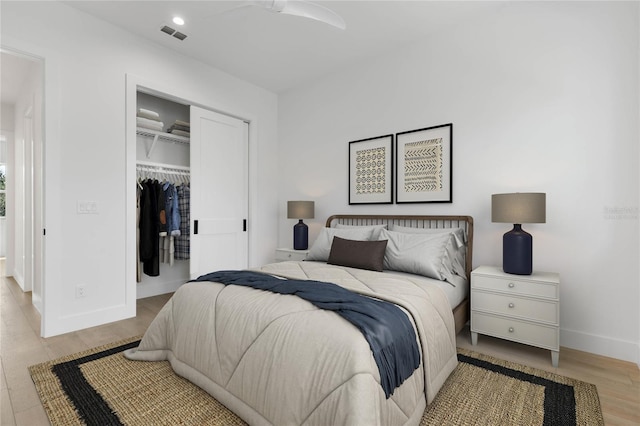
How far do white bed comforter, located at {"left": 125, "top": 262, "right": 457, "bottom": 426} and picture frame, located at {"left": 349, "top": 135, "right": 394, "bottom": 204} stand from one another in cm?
147

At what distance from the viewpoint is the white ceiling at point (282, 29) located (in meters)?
2.73

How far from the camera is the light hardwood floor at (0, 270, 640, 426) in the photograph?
165 cm

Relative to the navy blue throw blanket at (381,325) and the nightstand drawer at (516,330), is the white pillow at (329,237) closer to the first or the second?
the nightstand drawer at (516,330)

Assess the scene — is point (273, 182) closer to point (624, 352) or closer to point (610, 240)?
point (610, 240)

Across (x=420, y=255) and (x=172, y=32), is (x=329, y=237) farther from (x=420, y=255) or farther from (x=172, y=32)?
(x=172, y=32)

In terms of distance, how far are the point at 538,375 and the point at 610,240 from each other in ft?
3.88

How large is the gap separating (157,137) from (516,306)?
398 cm

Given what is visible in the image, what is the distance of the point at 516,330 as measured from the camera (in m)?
2.26

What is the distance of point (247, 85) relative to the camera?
426 cm

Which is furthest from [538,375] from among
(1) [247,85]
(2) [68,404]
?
(1) [247,85]

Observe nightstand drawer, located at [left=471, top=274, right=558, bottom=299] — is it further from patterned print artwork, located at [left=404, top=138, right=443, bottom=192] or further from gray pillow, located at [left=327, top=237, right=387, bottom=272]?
patterned print artwork, located at [left=404, top=138, right=443, bottom=192]

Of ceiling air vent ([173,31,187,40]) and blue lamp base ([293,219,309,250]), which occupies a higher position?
ceiling air vent ([173,31,187,40])

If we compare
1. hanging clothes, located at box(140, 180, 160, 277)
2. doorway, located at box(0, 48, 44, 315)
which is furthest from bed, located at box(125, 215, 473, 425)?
doorway, located at box(0, 48, 44, 315)

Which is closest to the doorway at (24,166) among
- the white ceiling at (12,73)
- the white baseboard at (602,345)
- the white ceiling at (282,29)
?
the white ceiling at (12,73)
